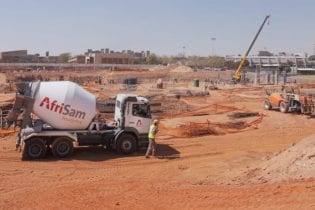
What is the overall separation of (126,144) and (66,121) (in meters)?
2.79

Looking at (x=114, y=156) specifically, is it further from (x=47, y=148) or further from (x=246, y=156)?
(x=246, y=156)

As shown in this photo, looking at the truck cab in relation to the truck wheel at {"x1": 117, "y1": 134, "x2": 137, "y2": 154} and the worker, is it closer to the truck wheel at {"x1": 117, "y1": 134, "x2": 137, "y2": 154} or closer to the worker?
the truck wheel at {"x1": 117, "y1": 134, "x2": 137, "y2": 154}

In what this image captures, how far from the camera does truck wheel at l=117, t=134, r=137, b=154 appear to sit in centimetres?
2097

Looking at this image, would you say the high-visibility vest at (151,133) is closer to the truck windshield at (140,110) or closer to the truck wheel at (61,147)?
the truck windshield at (140,110)

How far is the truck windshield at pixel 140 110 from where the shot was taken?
69.2 ft

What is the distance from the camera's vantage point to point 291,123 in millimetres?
31875

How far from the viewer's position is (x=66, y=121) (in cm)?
2014

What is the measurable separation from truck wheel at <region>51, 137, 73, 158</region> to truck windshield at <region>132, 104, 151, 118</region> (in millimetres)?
3049

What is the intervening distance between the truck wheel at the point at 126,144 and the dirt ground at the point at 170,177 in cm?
34

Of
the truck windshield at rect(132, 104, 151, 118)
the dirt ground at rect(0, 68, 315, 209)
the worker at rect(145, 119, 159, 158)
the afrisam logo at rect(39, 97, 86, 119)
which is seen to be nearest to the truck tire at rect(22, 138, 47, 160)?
the dirt ground at rect(0, 68, 315, 209)

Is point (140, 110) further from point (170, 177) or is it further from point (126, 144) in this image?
point (170, 177)

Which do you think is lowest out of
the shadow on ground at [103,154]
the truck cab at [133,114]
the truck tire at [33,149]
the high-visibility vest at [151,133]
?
the shadow on ground at [103,154]

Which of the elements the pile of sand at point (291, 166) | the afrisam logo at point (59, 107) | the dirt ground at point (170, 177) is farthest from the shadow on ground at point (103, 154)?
the pile of sand at point (291, 166)

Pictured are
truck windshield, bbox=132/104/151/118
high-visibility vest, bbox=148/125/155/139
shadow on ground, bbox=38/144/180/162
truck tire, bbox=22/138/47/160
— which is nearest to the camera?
truck tire, bbox=22/138/47/160
